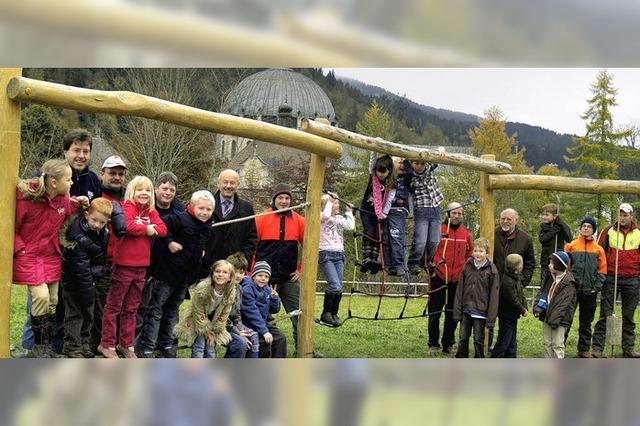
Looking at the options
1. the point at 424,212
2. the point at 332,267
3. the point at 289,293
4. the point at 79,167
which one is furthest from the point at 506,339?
the point at 79,167

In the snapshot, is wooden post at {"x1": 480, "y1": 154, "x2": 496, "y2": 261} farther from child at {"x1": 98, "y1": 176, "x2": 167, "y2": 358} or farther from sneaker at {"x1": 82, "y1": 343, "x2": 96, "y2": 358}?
sneaker at {"x1": 82, "y1": 343, "x2": 96, "y2": 358}

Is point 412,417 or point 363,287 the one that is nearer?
point 412,417

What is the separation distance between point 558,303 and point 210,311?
267cm

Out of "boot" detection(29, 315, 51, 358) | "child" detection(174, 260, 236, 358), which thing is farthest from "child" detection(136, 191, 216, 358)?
"boot" detection(29, 315, 51, 358)

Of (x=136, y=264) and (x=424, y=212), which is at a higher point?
(x=424, y=212)

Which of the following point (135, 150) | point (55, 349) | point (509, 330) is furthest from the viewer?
point (135, 150)

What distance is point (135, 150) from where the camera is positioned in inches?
423

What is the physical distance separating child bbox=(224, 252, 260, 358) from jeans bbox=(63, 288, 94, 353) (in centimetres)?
82

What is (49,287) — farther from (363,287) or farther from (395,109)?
(395,109)

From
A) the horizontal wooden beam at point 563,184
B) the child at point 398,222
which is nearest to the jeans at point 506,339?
the child at point 398,222

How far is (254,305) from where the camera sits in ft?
16.5

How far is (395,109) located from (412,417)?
65.6 feet

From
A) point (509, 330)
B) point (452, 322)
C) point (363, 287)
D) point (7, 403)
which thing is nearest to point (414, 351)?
point (452, 322)

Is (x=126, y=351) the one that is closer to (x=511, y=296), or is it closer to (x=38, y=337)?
(x=38, y=337)
